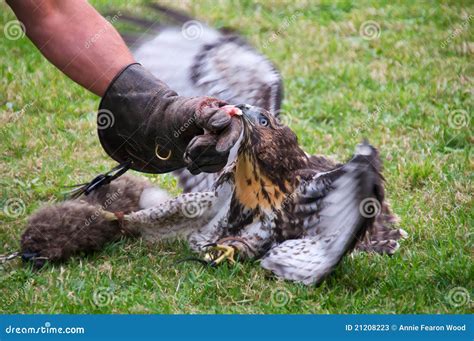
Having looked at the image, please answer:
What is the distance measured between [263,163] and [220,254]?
0.47m

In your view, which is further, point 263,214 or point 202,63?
point 202,63

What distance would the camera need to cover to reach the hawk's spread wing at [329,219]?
3.46m

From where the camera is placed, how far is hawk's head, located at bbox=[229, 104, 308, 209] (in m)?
3.87

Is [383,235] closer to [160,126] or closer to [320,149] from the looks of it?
[160,126]

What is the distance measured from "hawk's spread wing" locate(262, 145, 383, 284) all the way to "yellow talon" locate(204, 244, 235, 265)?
0.51 ft

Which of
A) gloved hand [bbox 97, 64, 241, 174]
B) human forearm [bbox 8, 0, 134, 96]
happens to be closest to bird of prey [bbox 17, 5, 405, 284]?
gloved hand [bbox 97, 64, 241, 174]

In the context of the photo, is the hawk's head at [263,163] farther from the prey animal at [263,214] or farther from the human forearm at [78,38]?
the human forearm at [78,38]

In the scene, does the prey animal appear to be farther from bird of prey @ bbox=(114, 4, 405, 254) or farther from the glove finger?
bird of prey @ bbox=(114, 4, 405, 254)

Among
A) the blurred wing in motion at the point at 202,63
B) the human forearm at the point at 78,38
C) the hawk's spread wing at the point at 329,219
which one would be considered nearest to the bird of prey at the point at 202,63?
the blurred wing in motion at the point at 202,63

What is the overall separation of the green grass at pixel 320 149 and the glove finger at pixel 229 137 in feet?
2.00

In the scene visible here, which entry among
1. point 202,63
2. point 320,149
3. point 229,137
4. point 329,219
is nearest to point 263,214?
point 329,219

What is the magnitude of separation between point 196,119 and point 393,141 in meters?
2.36

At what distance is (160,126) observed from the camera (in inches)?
151

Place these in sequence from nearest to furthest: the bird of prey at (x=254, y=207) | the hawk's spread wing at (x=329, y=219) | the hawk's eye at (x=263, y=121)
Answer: the hawk's spread wing at (x=329, y=219) < the bird of prey at (x=254, y=207) < the hawk's eye at (x=263, y=121)
